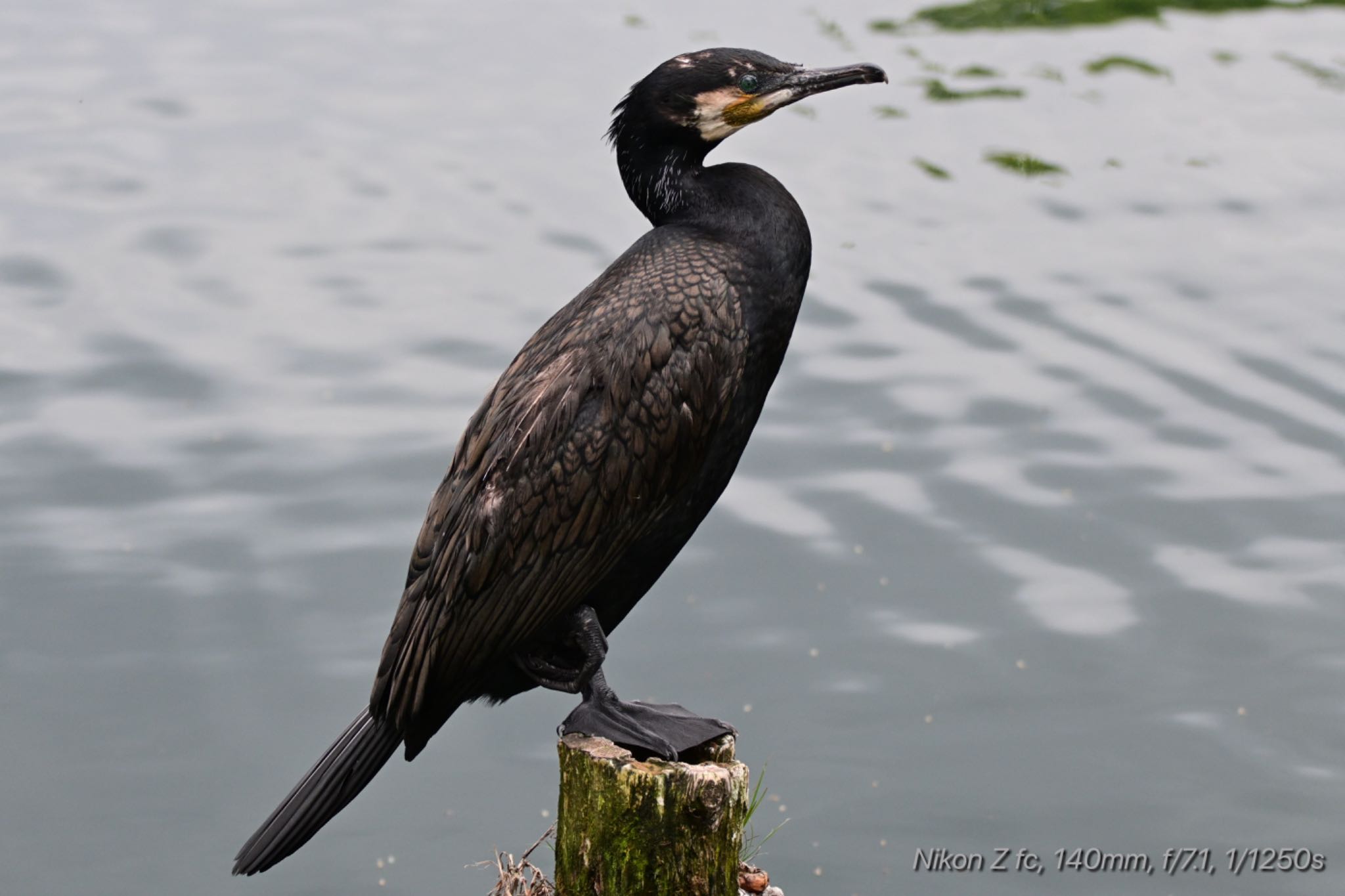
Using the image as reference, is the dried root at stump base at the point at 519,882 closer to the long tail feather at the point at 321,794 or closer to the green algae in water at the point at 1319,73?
the long tail feather at the point at 321,794

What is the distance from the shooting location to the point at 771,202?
430 cm

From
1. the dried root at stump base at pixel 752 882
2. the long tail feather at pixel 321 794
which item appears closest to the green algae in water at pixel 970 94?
the dried root at stump base at pixel 752 882

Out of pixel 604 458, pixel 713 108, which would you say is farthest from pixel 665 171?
pixel 604 458

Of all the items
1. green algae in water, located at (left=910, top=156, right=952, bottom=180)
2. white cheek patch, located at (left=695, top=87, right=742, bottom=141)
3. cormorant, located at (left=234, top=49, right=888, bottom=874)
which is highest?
white cheek patch, located at (left=695, top=87, right=742, bottom=141)

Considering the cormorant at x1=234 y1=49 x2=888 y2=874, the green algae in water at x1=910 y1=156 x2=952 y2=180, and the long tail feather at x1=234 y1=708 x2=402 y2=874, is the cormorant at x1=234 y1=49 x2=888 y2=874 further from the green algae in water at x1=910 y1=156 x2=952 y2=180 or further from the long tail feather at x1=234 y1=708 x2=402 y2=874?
the green algae in water at x1=910 y1=156 x2=952 y2=180

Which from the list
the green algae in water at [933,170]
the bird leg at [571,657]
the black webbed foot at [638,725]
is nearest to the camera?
the black webbed foot at [638,725]

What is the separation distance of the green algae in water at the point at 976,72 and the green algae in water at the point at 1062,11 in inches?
25.6

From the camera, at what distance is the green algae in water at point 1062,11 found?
13594mm

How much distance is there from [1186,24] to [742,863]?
10.9 metres

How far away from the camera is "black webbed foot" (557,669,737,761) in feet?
13.5

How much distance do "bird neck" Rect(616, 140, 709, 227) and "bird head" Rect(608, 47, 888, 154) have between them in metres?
0.02

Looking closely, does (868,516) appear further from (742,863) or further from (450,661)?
(450,661)


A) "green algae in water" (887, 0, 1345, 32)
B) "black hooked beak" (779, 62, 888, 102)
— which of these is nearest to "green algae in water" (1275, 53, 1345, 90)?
"green algae in water" (887, 0, 1345, 32)

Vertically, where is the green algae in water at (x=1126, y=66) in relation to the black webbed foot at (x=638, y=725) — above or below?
below
